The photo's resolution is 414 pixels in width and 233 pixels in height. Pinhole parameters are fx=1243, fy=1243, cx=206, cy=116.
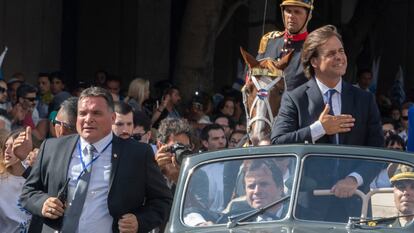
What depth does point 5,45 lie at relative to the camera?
66.8 ft

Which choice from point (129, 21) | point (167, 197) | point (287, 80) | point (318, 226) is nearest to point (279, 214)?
point (318, 226)

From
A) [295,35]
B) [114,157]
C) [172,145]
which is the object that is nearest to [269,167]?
[114,157]

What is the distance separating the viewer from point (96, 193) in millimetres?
8219

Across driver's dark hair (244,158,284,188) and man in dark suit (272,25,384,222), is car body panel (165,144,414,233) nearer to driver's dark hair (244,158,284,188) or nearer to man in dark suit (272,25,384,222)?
driver's dark hair (244,158,284,188)

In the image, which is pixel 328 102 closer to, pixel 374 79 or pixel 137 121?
pixel 137 121

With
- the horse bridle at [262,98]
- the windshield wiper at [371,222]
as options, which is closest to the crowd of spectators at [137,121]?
the windshield wiper at [371,222]

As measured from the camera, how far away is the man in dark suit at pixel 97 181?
8164mm

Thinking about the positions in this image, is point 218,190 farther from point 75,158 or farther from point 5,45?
point 5,45

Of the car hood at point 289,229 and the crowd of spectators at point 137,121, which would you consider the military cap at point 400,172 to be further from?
the car hood at point 289,229

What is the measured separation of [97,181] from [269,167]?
144cm

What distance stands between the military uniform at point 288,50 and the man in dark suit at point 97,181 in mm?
1967

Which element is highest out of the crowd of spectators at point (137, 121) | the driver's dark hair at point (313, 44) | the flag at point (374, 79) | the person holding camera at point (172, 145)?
the driver's dark hair at point (313, 44)

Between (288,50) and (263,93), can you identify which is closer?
(263,93)

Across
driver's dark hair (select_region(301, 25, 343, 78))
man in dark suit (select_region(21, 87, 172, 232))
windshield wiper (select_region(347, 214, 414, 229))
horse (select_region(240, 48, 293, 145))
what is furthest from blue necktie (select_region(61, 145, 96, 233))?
windshield wiper (select_region(347, 214, 414, 229))
